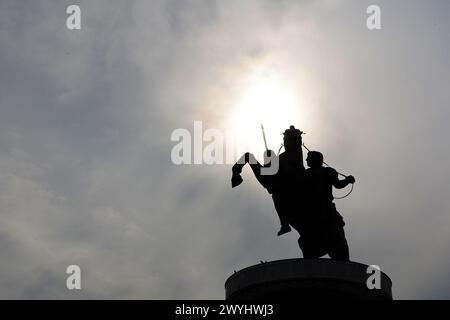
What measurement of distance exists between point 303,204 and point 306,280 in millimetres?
4073

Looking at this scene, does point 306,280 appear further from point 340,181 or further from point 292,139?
point 292,139

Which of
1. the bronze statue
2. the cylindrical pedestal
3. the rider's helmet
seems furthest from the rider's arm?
the cylindrical pedestal

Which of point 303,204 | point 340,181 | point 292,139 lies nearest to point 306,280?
point 303,204

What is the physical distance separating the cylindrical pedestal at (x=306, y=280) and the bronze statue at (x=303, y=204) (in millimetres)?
2657

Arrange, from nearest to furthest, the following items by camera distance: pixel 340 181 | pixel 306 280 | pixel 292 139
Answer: pixel 306 280 → pixel 292 139 → pixel 340 181

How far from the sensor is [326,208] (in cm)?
2684

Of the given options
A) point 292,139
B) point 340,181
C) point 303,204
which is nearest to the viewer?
point 303,204

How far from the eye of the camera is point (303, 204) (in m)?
26.6

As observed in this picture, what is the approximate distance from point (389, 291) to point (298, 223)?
408 centimetres

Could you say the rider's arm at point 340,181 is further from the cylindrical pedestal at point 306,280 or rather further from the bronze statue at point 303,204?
the cylindrical pedestal at point 306,280

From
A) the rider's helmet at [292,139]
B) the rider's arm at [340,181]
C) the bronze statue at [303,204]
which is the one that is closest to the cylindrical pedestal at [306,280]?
the bronze statue at [303,204]
